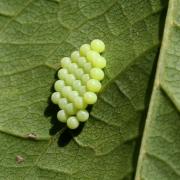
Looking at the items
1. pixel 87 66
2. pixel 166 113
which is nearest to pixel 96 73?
pixel 87 66

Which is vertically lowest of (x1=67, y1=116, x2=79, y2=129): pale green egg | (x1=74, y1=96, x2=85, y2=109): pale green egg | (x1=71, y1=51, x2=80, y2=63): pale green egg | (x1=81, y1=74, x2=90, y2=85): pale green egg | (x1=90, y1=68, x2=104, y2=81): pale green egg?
(x1=67, y1=116, x2=79, y2=129): pale green egg

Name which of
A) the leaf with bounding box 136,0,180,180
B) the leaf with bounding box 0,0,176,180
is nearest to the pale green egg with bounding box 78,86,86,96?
Result: the leaf with bounding box 0,0,176,180

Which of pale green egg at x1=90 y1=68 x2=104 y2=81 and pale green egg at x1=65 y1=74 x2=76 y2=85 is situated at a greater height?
pale green egg at x1=90 y1=68 x2=104 y2=81

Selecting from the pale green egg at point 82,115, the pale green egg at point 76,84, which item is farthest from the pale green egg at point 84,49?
the pale green egg at point 82,115

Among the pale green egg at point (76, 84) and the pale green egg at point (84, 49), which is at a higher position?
the pale green egg at point (84, 49)

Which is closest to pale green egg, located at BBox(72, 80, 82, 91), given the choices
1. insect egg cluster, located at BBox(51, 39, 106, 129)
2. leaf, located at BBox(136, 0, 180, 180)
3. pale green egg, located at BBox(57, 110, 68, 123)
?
insect egg cluster, located at BBox(51, 39, 106, 129)

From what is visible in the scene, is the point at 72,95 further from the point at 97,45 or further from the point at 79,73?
the point at 97,45

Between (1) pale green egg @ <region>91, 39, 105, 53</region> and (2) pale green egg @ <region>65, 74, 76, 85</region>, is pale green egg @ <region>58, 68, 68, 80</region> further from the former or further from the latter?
(1) pale green egg @ <region>91, 39, 105, 53</region>

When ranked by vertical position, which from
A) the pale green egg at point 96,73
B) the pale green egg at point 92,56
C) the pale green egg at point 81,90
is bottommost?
the pale green egg at point 81,90

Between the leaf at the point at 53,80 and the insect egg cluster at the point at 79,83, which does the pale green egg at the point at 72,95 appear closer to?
the insect egg cluster at the point at 79,83

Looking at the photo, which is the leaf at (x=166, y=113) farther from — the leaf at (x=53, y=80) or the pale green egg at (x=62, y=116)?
the pale green egg at (x=62, y=116)
